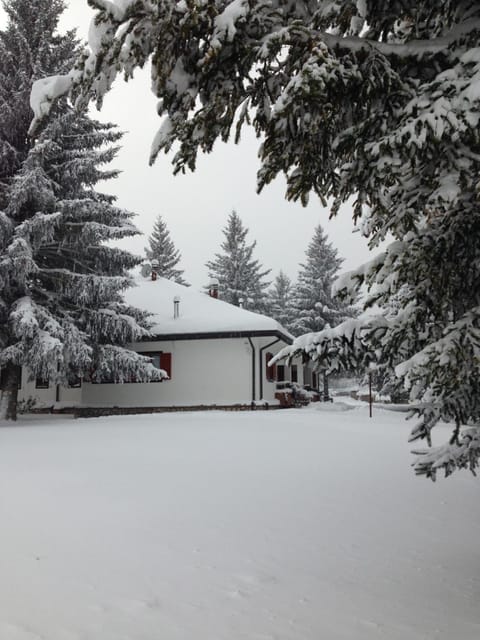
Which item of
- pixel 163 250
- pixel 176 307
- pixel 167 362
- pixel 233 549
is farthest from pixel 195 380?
pixel 163 250

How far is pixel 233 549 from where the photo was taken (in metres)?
3.89

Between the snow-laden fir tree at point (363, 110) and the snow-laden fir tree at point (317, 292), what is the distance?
28.3 metres

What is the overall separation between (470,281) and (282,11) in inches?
81.9

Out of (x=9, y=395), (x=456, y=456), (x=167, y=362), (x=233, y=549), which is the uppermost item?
(x=167, y=362)

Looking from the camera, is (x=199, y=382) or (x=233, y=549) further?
(x=199, y=382)

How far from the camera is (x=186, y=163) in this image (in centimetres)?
337

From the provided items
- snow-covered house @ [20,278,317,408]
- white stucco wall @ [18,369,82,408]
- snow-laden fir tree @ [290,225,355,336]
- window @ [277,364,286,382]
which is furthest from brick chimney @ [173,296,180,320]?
snow-laden fir tree @ [290,225,355,336]

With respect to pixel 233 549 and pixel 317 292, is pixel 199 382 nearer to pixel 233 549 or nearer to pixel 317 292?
pixel 233 549

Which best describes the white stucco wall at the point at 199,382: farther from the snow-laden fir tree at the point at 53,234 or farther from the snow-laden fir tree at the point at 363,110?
the snow-laden fir tree at the point at 363,110

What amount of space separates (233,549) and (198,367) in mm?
15208

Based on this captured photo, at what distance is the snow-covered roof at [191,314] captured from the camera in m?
18.6

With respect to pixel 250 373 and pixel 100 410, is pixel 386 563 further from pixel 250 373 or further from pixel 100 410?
pixel 100 410

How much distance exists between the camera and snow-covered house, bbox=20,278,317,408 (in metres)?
18.5

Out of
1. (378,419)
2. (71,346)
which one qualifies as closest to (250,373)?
(378,419)
